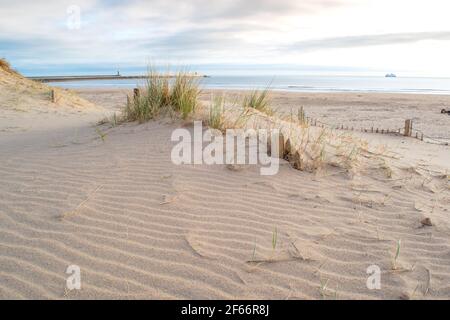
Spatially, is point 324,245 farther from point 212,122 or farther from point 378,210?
point 212,122

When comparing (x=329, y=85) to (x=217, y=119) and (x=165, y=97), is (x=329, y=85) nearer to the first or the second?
(x=165, y=97)

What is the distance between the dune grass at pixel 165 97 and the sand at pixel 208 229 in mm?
1126

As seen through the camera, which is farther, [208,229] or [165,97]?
[165,97]

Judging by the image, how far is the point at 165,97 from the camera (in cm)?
643

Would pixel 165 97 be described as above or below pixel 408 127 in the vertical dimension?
above

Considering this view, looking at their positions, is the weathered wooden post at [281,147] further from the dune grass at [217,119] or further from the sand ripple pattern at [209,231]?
the dune grass at [217,119]

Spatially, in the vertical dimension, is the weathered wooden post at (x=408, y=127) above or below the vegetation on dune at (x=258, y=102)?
below

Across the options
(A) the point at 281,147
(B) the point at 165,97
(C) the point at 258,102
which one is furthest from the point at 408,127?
(B) the point at 165,97

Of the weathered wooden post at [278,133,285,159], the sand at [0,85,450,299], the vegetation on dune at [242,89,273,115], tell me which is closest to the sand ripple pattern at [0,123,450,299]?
the sand at [0,85,450,299]

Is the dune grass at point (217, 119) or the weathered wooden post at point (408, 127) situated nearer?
the dune grass at point (217, 119)

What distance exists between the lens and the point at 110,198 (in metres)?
3.75

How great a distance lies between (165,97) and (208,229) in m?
3.54

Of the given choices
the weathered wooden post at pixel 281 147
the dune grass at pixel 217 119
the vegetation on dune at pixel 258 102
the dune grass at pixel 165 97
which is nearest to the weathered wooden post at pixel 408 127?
the vegetation on dune at pixel 258 102

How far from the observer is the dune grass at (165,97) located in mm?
6184
